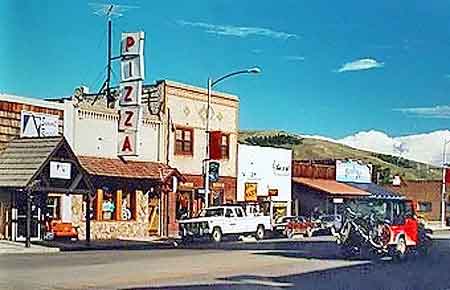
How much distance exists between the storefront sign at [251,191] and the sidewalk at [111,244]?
4.26 m

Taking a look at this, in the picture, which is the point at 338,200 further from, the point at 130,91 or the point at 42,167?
the point at 42,167

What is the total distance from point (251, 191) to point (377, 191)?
19578mm

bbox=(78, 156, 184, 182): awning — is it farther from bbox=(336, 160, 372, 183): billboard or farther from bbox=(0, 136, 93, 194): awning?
bbox=(336, 160, 372, 183): billboard

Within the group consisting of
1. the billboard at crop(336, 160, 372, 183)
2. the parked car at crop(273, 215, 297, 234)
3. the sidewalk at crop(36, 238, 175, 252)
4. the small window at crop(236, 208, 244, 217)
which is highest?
the billboard at crop(336, 160, 372, 183)

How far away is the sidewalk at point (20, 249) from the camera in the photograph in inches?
807

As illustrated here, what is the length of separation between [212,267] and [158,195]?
50.7 ft

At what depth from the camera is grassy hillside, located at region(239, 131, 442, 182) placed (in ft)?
32.5

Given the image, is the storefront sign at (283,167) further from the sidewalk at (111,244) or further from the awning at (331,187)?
the sidewalk at (111,244)

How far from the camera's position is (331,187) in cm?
1292

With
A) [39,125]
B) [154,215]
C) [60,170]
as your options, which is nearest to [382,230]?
[60,170]

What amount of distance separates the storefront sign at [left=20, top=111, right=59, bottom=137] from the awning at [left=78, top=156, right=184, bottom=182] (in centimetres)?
126

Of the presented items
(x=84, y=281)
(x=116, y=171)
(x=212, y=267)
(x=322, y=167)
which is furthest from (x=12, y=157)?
(x=322, y=167)

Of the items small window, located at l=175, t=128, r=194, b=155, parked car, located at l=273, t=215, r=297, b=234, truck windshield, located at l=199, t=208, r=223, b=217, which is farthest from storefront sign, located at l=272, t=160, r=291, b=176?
small window, located at l=175, t=128, r=194, b=155

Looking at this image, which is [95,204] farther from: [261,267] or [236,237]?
[261,267]
